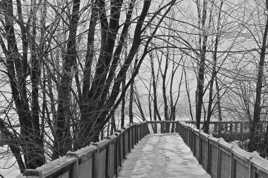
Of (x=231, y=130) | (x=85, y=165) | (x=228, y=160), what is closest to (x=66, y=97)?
(x=85, y=165)

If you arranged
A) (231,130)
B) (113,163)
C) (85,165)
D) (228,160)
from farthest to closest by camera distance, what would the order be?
(231,130), (113,163), (228,160), (85,165)

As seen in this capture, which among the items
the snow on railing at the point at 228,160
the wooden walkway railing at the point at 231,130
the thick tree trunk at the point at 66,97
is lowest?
the wooden walkway railing at the point at 231,130

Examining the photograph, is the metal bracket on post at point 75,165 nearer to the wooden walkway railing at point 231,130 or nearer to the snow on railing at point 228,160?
the snow on railing at point 228,160

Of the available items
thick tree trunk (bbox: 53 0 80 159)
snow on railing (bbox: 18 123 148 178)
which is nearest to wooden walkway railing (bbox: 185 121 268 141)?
snow on railing (bbox: 18 123 148 178)

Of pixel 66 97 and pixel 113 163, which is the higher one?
pixel 66 97

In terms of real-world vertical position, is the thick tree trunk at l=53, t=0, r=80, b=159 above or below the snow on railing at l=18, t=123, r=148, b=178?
above

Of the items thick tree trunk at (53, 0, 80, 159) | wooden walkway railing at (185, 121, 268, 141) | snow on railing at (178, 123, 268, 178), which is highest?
thick tree trunk at (53, 0, 80, 159)

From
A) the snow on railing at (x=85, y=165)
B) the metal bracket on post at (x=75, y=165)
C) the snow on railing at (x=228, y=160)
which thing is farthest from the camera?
the snow on railing at (x=228, y=160)

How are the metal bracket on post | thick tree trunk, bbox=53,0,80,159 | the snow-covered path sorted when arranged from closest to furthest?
1. the metal bracket on post
2. thick tree trunk, bbox=53,0,80,159
3. the snow-covered path

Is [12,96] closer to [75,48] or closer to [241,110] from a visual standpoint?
[75,48]

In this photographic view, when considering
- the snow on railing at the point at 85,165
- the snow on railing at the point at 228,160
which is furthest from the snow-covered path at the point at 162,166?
the snow on railing at the point at 85,165

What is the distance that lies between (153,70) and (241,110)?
64.6 ft

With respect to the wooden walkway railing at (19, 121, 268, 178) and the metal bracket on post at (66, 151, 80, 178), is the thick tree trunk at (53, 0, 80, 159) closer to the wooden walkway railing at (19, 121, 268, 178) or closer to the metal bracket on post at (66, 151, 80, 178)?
the wooden walkway railing at (19, 121, 268, 178)

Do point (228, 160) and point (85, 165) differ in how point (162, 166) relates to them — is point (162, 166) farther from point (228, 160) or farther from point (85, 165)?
point (85, 165)
